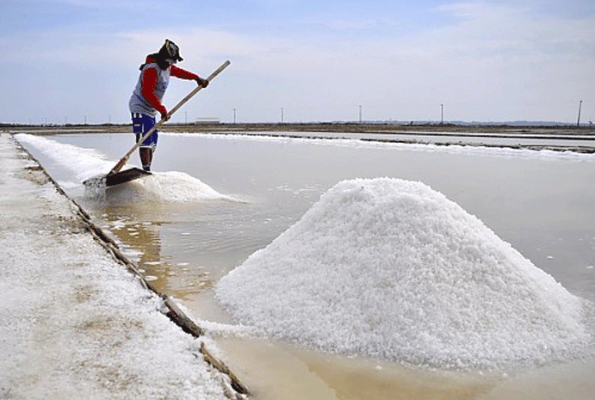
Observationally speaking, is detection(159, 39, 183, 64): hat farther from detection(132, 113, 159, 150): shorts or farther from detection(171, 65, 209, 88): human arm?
detection(132, 113, 159, 150): shorts

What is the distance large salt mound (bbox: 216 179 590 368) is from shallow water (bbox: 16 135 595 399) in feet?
0.35

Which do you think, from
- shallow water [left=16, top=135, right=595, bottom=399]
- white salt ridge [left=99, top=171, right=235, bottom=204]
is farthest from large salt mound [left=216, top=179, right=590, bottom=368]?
white salt ridge [left=99, top=171, right=235, bottom=204]

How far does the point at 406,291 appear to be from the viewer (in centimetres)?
215

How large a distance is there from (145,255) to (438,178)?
18.2 ft

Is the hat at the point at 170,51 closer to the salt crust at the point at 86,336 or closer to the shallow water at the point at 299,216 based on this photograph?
the shallow water at the point at 299,216

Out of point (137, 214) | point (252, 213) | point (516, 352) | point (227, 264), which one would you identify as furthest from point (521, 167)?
point (516, 352)

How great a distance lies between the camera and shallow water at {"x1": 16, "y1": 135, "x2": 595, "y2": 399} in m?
1.83

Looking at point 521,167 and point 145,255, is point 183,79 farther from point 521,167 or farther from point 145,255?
point 521,167

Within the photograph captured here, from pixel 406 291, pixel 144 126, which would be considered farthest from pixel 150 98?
pixel 406 291

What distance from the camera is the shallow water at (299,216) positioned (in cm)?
183

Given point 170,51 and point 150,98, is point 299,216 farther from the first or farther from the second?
point 170,51

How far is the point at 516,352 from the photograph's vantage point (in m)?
1.98

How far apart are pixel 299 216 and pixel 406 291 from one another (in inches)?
112

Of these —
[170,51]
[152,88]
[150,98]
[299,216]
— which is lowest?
[299,216]
